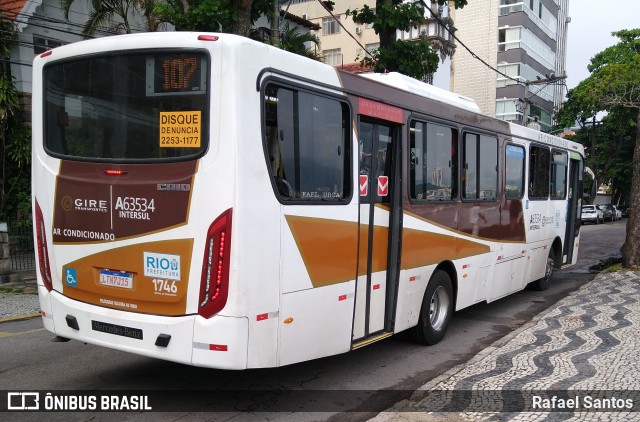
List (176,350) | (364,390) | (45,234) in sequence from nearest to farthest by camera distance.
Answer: (176,350) → (45,234) → (364,390)

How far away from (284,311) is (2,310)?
6926 millimetres

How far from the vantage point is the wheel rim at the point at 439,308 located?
23.8 ft

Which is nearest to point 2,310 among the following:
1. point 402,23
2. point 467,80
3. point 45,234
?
point 45,234

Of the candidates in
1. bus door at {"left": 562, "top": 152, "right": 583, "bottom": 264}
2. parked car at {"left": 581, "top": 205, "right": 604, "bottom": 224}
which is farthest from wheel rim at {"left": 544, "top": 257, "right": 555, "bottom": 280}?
parked car at {"left": 581, "top": 205, "right": 604, "bottom": 224}

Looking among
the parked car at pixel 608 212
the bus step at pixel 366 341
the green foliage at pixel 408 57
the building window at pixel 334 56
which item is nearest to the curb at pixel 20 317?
the bus step at pixel 366 341

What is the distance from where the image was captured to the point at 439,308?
24.3 ft

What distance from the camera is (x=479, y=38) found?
5297 cm

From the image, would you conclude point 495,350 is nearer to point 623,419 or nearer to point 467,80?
point 623,419

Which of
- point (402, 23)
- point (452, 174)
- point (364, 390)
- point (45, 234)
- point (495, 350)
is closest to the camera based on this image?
point (45, 234)

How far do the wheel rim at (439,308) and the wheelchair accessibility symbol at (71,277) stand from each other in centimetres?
432

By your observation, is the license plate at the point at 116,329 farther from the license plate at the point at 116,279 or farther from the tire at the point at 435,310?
the tire at the point at 435,310

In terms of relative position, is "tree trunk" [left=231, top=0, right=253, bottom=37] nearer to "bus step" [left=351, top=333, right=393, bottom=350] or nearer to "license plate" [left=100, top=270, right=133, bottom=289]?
"bus step" [left=351, top=333, right=393, bottom=350]

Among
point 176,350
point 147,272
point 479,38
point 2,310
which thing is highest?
point 479,38

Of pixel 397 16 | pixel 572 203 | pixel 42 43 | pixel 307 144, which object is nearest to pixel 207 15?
pixel 397 16
